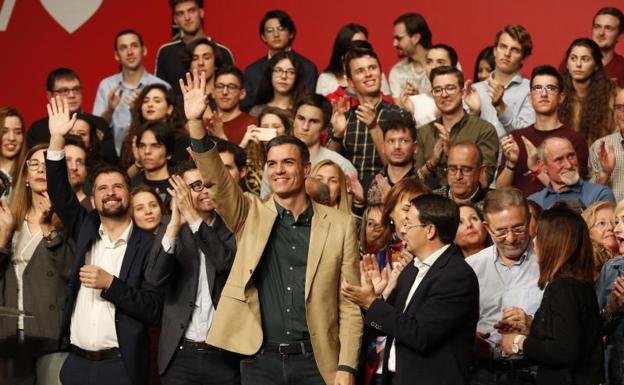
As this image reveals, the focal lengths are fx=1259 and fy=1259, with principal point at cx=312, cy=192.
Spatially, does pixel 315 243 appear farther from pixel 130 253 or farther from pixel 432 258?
pixel 130 253

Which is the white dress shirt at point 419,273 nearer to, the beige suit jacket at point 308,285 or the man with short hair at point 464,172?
the beige suit jacket at point 308,285

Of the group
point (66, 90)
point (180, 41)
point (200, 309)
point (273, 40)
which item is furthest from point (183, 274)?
point (180, 41)

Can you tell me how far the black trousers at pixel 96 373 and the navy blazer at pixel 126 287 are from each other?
0.04 meters

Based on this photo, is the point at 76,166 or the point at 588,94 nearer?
the point at 76,166

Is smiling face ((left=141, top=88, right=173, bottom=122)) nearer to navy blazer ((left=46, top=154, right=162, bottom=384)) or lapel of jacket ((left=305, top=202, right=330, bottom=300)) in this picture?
navy blazer ((left=46, top=154, right=162, bottom=384))

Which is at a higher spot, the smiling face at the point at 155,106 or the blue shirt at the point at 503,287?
the smiling face at the point at 155,106

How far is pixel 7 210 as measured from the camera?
6.83 meters

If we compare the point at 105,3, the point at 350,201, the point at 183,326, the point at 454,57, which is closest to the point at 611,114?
the point at 454,57

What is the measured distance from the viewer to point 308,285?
557cm

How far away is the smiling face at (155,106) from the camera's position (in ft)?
27.7

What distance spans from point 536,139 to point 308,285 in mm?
2696

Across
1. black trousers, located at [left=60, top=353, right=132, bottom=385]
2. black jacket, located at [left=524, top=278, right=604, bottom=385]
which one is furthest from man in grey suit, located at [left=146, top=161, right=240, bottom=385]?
black jacket, located at [left=524, top=278, right=604, bottom=385]

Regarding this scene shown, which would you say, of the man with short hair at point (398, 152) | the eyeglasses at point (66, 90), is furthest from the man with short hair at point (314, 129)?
the eyeglasses at point (66, 90)

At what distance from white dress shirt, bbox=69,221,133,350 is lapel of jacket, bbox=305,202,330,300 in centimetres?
121
